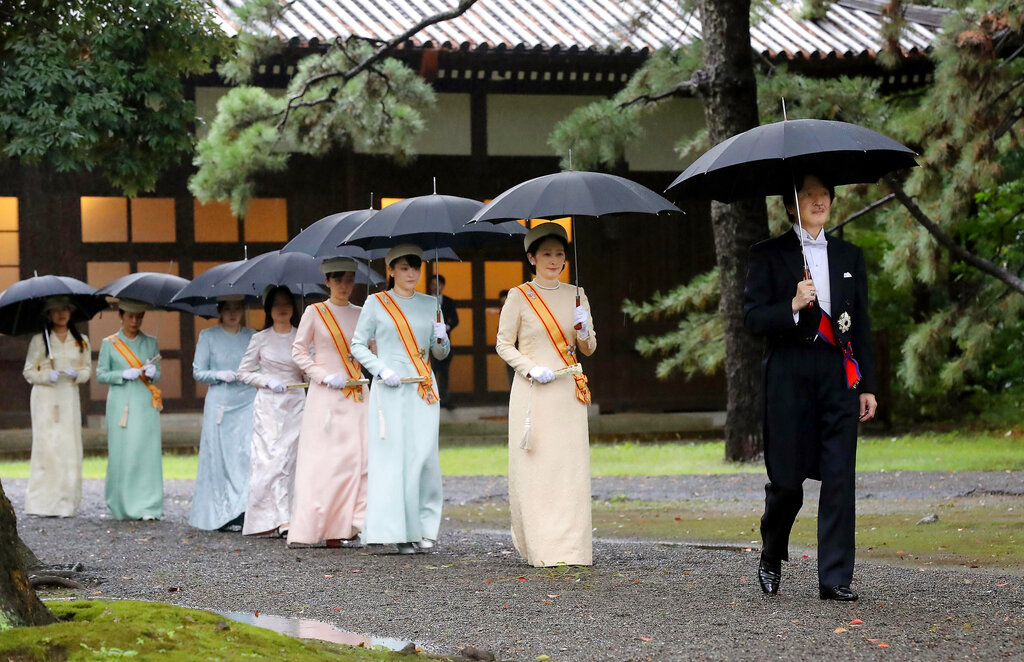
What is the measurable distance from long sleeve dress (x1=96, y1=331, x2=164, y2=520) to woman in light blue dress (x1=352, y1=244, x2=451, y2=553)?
11.0 ft

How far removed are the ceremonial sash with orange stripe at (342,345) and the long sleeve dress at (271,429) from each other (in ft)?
2.73

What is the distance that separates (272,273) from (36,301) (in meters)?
3.05

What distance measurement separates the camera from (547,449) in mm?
7355

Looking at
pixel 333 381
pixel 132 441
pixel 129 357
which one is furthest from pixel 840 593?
pixel 129 357

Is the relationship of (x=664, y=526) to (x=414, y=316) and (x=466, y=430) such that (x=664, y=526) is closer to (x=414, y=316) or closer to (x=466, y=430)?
(x=414, y=316)

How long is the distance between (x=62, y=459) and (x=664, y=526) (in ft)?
16.5

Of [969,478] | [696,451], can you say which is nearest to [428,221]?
[969,478]

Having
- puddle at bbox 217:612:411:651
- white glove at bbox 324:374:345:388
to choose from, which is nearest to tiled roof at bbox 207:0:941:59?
white glove at bbox 324:374:345:388

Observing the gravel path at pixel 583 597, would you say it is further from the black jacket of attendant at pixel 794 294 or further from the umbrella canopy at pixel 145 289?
the umbrella canopy at pixel 145 289

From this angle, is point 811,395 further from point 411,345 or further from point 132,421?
point 132,421

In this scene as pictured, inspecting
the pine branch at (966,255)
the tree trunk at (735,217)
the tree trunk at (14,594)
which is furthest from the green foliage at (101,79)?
the pine branch at (966,255)

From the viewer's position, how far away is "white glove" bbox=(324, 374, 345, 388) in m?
8.85

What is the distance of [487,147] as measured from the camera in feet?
56.0

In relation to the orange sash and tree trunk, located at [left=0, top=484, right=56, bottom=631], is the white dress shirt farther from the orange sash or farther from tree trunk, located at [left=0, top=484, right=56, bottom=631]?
the orange sash
